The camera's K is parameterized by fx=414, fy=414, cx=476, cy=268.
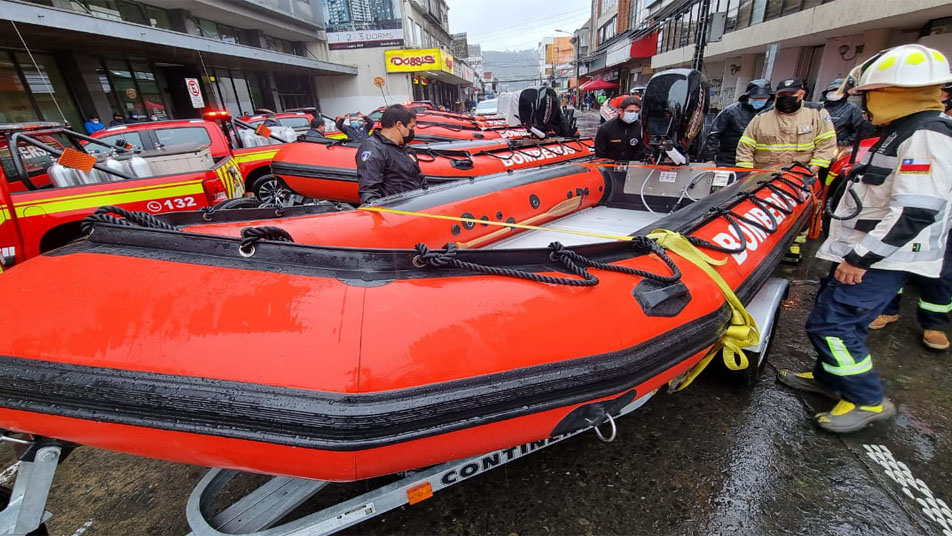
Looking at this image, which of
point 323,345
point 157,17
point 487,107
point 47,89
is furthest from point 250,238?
point 487,107

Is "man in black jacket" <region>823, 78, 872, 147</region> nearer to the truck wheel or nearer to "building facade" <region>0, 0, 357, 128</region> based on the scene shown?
the truck wheel

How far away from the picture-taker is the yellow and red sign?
79.3 ft

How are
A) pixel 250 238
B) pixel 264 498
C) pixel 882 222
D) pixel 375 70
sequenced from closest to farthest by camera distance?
pixel 250 238 < pixel 264 498 < pixel 882 222 < pixel 375 70

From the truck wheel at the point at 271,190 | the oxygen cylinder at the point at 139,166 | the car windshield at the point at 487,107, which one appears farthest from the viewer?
the car windshield at the point at 487,107

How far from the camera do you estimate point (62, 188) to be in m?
3.36

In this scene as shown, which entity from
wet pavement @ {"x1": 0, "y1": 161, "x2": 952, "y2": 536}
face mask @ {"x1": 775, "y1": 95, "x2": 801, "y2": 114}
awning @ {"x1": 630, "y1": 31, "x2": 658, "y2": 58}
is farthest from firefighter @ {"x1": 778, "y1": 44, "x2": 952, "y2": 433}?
awning @ {"x1": 630, "y1": 31, "x2": 658, "y2": 58}

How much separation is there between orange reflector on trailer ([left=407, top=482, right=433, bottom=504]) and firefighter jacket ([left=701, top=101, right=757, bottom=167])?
15.2 ft

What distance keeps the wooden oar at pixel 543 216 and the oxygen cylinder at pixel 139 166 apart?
11.1 feet

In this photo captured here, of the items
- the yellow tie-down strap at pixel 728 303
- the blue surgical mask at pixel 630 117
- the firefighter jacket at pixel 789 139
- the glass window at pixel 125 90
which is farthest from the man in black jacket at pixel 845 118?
the glass window at pixel 125 90

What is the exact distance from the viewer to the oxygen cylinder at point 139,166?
3939 mm

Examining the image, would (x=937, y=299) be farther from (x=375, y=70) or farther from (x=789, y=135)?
(x=375, y=70)

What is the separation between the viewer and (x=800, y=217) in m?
3.40

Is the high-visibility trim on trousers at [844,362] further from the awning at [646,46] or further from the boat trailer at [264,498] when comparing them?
the awning at [646,46]

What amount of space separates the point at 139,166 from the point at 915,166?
5573mm
